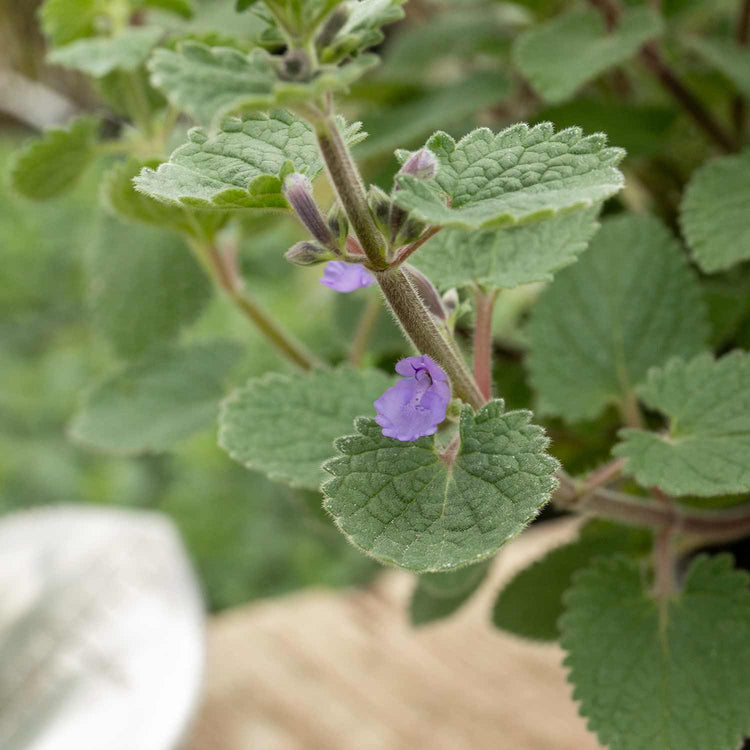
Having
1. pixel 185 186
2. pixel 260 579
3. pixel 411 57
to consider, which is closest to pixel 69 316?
pixel 260 579

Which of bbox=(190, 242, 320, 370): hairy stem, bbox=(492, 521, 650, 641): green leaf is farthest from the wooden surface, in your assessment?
bbox=(190, 242, 320, 370): hairy stem

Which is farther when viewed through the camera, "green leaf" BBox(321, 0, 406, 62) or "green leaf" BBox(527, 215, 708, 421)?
"green leaf" BBox(527, 215, 708, 421)

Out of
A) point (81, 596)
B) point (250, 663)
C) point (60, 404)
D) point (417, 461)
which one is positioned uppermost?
point (417, 461)

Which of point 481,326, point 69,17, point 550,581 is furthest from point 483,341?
point 69,17

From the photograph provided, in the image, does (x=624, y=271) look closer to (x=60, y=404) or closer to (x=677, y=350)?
(x=677, y=350)

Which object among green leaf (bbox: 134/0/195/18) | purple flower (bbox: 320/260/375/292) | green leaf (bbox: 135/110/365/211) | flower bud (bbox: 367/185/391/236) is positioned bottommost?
purple flower (bbox: 320/260/375/292)

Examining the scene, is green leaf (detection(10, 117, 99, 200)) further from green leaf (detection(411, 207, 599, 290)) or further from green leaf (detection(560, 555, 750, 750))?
green leaf (detection(560, 555, 750, 750))

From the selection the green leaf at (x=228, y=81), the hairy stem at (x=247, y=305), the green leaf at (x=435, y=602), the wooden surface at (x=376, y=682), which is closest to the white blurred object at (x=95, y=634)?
the wooden surface at (x=376, y=682)
